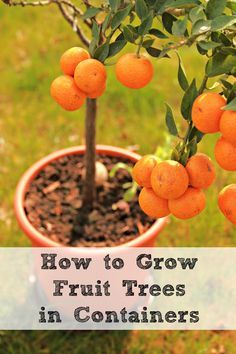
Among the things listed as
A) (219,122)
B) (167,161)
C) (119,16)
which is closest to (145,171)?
(167,161)

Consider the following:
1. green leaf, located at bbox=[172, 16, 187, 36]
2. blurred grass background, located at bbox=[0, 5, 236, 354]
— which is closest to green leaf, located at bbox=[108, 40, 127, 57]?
green leaf, located at bbox=[172, 16, 187, 36]

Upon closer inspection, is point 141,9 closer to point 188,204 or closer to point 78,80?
point 78,80

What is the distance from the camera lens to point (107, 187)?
5.65 ft

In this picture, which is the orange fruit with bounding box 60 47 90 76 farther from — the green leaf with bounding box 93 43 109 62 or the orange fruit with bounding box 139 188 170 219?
the orange fruit with bounding box 139 188 170 219

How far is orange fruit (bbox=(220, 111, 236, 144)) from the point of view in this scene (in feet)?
2.66

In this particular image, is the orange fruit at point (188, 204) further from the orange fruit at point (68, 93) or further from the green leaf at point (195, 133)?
the orange fruit at point (68, 93)

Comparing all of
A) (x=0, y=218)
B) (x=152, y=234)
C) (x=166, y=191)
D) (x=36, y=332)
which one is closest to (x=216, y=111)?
(x=166, y=191)

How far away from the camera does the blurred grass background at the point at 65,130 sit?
1630mm

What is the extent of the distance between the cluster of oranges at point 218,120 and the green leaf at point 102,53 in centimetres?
18

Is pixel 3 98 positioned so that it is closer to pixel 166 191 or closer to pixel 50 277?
pixel 50 277

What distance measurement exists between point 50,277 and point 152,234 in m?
0.32

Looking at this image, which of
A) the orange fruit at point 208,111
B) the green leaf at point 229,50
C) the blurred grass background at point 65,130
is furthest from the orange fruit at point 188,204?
the blurred grass background at point 65,130

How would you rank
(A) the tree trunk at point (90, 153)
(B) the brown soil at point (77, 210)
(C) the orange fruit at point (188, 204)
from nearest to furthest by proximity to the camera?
(C) the orange fruit at point (188, 204)
(A) the tree trunk at point (90, 153)
(B) the brown soil at point (77, 210)

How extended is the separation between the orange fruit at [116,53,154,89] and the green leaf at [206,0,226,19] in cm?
13
